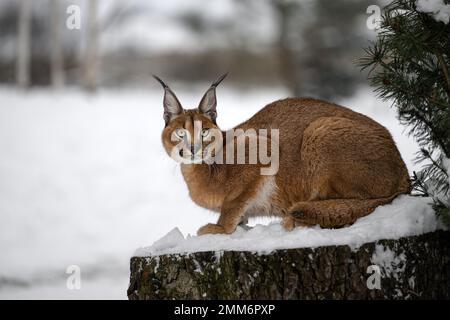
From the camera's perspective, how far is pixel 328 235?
13.8 ft

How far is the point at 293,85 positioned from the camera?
55.2 ft

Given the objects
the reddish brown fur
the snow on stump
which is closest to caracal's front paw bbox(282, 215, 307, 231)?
the reddish brown fur

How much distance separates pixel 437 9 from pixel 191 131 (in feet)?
6.24

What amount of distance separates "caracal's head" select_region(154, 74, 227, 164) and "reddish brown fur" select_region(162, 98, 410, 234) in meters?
0.01

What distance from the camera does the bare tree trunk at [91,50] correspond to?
18.3 meters

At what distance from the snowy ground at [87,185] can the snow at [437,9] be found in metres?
4.98

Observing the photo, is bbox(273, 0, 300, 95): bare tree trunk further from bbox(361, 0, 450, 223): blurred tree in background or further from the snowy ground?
bbox(361, 0, 450, 223): blurred tree in background

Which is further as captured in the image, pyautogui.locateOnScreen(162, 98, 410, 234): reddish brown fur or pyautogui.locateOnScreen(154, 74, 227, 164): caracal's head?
pyautogui.locateOnScreen(154, 74, 227, 164): caracal's head

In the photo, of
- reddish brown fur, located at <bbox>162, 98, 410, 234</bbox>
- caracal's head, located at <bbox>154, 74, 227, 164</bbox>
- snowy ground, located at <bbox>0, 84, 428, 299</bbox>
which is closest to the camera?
reddish brown fur, located at <bbox>162, 98, 410, 234</bbox>

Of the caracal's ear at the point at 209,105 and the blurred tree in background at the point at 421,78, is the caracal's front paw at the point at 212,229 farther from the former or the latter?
the blurred tree in background at the point at 421,78

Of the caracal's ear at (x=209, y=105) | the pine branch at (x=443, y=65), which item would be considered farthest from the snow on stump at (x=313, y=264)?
the caracal's ear at (x=209, y=105)

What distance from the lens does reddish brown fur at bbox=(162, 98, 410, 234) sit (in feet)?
15.1
